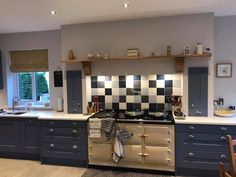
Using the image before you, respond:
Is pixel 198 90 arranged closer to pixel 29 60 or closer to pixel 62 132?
pixel 62 132

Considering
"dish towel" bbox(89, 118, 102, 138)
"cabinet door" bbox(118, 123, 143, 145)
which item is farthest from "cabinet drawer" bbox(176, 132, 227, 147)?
"dish towel" bbox(89, 118, 102, 138)

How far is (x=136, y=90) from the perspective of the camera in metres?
3.72

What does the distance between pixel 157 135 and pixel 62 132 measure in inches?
62.5

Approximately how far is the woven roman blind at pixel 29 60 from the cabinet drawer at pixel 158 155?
105 inches

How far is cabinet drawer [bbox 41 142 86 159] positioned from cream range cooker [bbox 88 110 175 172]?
209 mm

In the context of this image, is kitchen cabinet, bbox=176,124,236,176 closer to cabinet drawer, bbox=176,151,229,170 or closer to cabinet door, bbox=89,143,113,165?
cabinet drawer, bbox=176,151,229,170

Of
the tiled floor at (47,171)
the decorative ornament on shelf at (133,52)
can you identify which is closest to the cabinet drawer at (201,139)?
the tiled floor at (47,171)

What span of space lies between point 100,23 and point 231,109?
8.84ft

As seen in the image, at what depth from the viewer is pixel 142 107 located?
3.72 m

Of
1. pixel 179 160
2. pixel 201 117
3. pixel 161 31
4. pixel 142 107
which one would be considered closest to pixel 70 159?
pixel 142 107

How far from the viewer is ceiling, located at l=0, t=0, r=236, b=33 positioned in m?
2.68

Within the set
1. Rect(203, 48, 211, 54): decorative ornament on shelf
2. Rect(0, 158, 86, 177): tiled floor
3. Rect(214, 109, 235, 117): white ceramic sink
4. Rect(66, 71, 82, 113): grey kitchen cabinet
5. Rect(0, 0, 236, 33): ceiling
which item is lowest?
Rect(0, 158, 86, 177): tiled floor

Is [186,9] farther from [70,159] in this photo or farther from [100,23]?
[70,159]

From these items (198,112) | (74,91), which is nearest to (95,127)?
(74,91)
